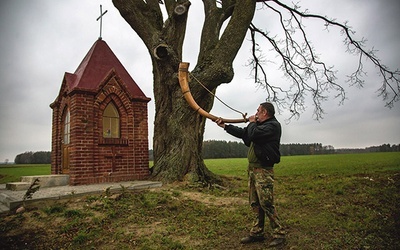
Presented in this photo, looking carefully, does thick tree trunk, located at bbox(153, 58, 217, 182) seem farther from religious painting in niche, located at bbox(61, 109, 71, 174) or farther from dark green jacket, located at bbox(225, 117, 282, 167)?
dark green jacket, located at bbox(225, 117, 282, 167)

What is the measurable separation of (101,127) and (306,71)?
9543 millimetres

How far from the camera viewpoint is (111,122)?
9016 millimetres

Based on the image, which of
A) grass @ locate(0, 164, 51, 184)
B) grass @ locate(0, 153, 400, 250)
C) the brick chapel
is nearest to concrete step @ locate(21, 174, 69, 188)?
the brick chapel

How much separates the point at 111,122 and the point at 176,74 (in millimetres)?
2832

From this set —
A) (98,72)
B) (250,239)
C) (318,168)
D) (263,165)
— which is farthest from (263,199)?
(318,168)

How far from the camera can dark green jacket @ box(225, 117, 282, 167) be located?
391 centimetres

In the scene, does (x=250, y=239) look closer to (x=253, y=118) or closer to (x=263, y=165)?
(x=263, y=165)

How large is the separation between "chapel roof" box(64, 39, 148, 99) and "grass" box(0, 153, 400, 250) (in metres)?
3.85

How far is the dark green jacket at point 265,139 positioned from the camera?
12.8ft

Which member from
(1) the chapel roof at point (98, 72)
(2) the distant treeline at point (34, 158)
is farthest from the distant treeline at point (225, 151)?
(1) the chapel roof at point (98, 72)

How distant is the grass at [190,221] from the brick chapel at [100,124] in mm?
2263

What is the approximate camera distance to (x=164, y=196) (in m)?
6.32

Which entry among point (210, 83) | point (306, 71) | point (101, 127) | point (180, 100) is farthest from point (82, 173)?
point (306, 71)

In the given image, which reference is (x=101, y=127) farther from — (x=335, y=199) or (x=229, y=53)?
(x=335, y=199)
